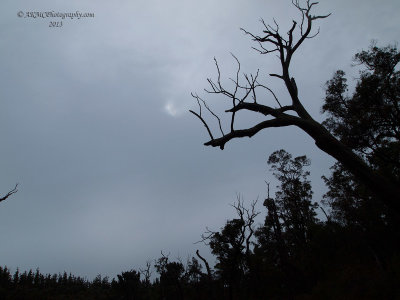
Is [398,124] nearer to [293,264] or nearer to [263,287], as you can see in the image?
[293,264]

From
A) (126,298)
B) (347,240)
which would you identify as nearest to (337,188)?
(347,240)

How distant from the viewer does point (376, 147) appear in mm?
16266

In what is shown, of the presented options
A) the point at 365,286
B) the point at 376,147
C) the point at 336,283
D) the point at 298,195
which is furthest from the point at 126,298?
the point at 376,147

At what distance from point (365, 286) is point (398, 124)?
9915 mm

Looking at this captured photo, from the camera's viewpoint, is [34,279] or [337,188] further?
[34,279]

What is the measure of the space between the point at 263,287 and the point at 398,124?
18881 millimetres

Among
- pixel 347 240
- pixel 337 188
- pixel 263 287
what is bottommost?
pixel 263 287

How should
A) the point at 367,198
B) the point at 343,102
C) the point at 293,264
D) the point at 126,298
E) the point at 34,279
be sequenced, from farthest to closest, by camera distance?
the point at 34,279
the point at 126,298
the point at 293,264
the point at 367,198
the point at 343,102

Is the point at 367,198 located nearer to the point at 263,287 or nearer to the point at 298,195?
the point at 298,195

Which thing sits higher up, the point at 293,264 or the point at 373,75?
the point at 373,75

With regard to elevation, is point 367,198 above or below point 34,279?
below

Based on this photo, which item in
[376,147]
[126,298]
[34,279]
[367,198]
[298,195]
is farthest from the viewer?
[34,279]

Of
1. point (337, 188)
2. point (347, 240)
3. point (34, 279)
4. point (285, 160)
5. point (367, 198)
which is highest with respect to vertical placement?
point (34, 279)

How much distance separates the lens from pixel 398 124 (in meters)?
15.2
